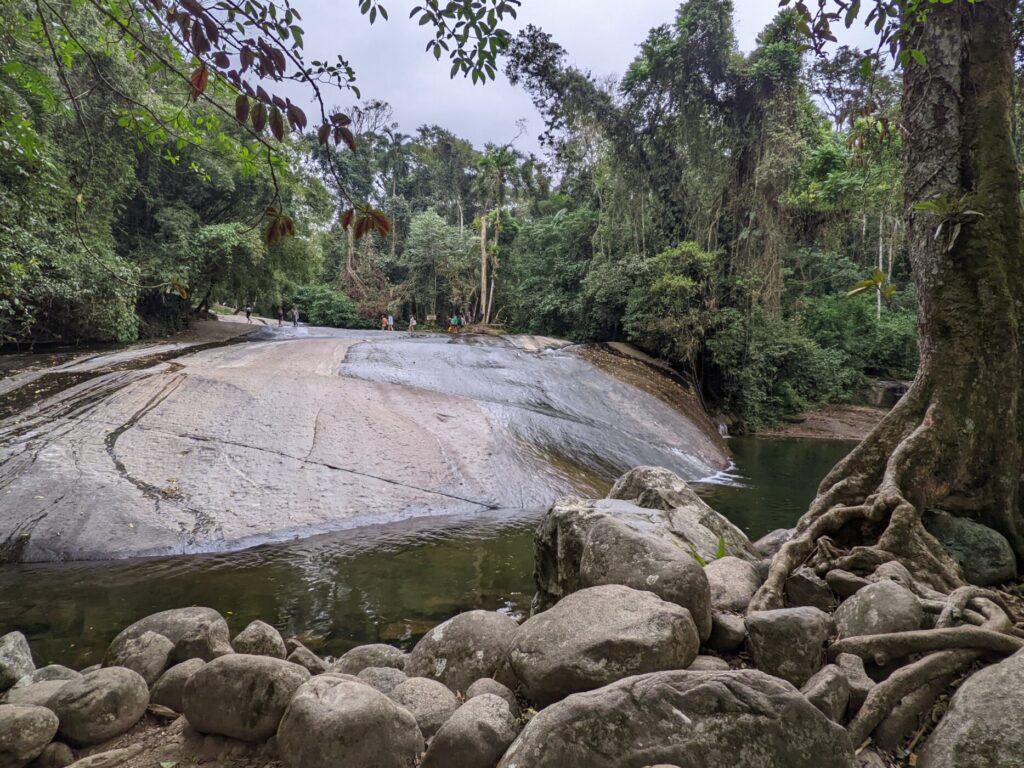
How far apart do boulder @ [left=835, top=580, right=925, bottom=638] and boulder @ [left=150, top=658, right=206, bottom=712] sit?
347 cm

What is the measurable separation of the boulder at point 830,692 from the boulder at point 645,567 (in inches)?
25.4

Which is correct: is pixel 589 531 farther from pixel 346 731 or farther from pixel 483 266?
pixel 483 266

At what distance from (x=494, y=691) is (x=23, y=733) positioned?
2.11 metres

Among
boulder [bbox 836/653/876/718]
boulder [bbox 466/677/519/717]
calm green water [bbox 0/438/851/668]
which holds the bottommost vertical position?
calm green water [bbox 0/438/851/668]

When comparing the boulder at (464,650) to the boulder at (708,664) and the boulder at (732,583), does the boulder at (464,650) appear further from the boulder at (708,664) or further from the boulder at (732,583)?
the boulder at (732,583)

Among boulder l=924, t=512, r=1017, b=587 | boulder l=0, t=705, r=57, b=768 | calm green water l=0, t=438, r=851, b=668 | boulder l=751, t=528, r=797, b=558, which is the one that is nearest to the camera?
boulder l=0, t=705, r=57, b=768

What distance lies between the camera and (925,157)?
14.4 feet

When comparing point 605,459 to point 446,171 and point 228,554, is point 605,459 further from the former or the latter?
point 446,171

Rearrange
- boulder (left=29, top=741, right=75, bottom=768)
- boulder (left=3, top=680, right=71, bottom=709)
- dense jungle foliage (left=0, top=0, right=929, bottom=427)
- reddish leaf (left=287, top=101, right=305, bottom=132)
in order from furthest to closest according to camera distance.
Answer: dense jungle foliage (left=0, top=0, right=929, bottom=427) < boulder (left=3, top=680, right=71, bottom=709) < boulder (left=29, top=741, right=75, bottom=768) < reddish leaf (left=287, top=101, right=305, bottom=132)

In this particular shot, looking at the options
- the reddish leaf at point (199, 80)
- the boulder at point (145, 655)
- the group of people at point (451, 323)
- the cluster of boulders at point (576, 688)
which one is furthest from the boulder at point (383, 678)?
the group of people at point (451, 323)

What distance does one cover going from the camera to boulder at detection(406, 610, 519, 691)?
126 inches

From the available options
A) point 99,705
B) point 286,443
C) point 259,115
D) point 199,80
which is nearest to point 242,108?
point 259,115

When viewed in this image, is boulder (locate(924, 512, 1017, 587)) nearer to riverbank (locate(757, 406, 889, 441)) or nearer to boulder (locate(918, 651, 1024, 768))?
boulder (locate(918, 651, 1024, 768))

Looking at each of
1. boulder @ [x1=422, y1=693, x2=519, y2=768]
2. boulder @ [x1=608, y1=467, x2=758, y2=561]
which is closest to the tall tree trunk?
boulder @ [x1=608, y1=467, x2=758, y2=561]
